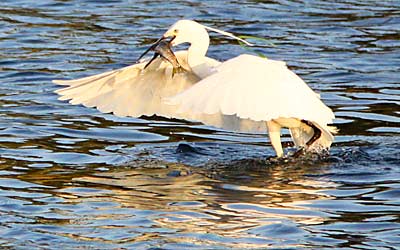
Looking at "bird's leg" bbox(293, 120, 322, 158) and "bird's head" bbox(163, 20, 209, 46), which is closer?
"bird's head" bbox(163, 20, 209, 46)

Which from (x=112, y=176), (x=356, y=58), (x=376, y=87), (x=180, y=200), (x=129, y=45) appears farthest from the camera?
(x=129, y=45)

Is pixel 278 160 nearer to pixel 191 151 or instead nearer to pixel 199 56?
pixel 191 151

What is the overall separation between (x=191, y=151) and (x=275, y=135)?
83 cm

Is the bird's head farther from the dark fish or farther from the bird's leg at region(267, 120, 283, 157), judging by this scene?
the bird's leg at region(267, 120, 283, 157)

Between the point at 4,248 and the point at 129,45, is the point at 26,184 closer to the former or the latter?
the point at 4,248

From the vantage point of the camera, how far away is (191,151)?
10.7 m

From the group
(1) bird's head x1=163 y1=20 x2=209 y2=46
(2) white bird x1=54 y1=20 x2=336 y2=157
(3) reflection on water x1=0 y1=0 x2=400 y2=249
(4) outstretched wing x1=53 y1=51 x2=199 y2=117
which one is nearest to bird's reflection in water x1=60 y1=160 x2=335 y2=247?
(3) reflection on water x1=0 y1=0 x2=400 y2=249

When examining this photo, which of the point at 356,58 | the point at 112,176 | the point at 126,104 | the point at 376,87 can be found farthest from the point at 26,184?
the point at 356,58

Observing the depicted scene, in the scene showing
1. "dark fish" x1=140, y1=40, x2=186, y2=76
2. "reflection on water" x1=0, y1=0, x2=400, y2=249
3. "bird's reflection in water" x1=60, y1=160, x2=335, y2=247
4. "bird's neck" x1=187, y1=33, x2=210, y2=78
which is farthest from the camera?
"bird's neck" x1=187, y1=33, x2=210, y2=78

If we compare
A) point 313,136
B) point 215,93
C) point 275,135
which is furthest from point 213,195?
point 313,136

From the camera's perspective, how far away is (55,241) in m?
7.62

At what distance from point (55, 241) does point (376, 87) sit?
6.24 metres

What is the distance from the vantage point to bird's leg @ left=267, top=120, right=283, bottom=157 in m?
10.2

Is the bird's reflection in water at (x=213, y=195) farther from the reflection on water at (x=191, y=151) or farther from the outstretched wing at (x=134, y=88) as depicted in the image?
the outstretched wing at (x=134, y=88)
